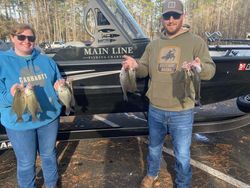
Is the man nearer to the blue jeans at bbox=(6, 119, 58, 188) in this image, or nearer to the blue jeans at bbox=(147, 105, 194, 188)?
the blue jeans at bbox=(147, 105, 194, 188)

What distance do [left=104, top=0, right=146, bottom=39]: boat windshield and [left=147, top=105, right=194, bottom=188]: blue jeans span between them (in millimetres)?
1632

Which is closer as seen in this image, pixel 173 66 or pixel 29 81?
pixel 29 81

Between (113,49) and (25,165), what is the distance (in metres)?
2.00

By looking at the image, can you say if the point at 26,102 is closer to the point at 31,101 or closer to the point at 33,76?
the point at 31,101

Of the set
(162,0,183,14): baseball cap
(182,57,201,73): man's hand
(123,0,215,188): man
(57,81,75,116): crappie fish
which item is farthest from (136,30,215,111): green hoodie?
(57,81,75,116): crappie fish

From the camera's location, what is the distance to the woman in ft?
8.61

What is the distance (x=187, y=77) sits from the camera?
2637mm

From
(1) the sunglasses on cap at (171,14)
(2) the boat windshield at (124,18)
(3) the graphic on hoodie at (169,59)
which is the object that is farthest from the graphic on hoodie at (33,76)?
(2) the boat windshield at (124,18)

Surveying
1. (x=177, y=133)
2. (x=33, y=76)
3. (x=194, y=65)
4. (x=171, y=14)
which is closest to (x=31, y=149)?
(x=33, y=76)

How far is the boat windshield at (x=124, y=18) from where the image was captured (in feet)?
14.1

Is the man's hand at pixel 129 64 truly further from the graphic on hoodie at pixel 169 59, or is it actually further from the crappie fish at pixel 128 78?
the graphic on hoodie at pixel 169 59

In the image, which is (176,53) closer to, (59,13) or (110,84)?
(110,84)

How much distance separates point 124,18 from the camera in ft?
14.4

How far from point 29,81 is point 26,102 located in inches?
12.1
